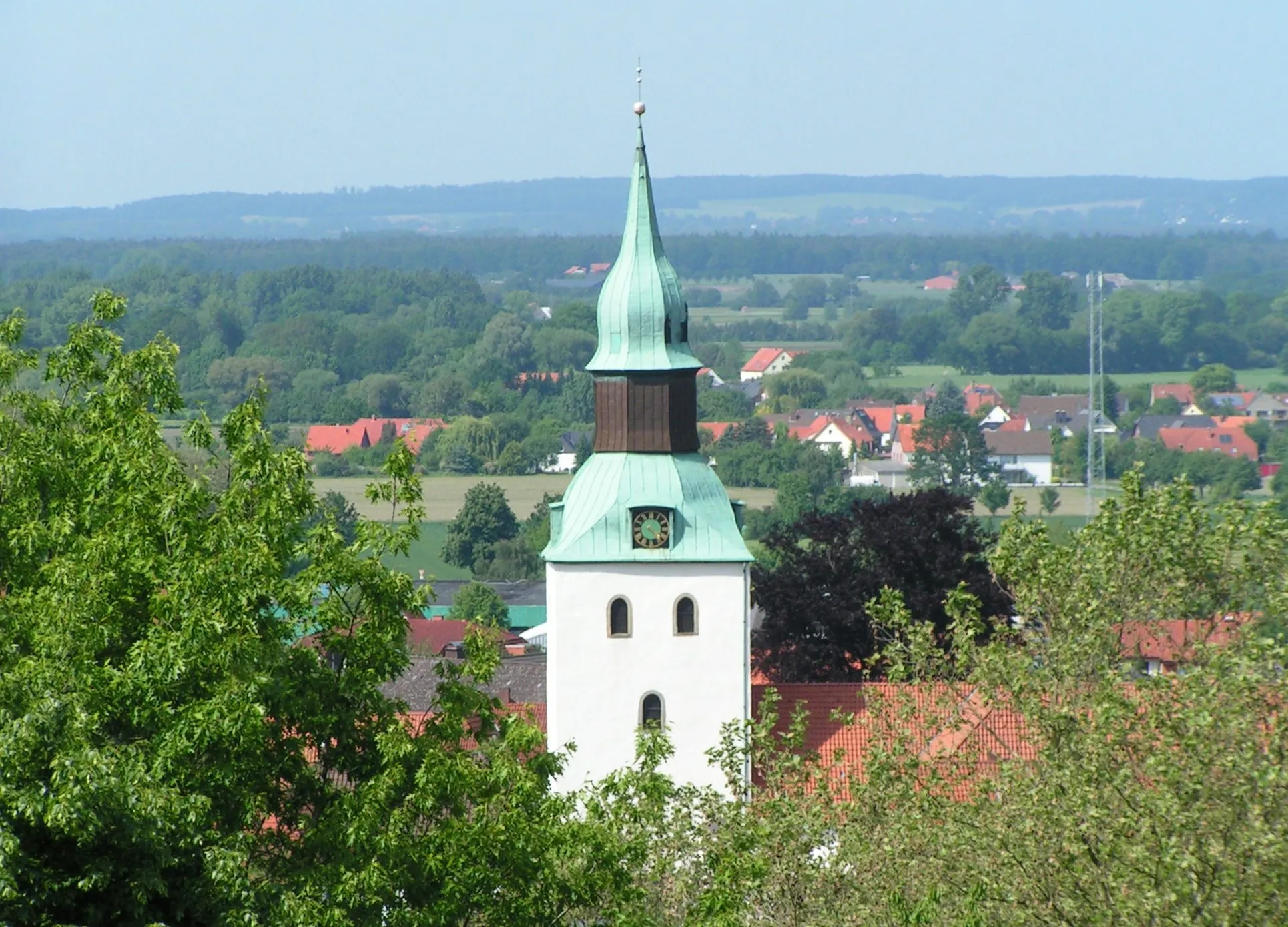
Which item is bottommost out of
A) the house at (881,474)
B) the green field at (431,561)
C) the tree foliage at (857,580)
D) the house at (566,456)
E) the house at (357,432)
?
the house at (881,474)

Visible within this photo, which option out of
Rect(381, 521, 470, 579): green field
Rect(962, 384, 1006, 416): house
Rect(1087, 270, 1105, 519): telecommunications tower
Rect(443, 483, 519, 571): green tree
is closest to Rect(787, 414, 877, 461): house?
Rect(962, 384, 1006, 416): house

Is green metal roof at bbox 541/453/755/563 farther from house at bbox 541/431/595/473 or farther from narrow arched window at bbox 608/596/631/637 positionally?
house at bbox 541/431/595/473

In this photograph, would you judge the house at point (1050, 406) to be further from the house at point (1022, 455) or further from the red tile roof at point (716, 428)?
the red tile roof at point (716, 428)

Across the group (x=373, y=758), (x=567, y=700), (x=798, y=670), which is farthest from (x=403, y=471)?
(x=798, y=670)

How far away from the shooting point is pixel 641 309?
3466 cm

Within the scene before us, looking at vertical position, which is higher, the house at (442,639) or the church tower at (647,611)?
the church tower at (647,611)

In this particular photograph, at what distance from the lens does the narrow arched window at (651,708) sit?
34.3 m

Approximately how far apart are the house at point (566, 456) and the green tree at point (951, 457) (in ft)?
62.7

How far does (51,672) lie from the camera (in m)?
18.8

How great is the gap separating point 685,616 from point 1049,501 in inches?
3487

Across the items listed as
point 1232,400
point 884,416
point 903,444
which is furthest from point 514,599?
point 1232,400

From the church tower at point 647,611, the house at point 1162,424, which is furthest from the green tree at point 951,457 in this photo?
the church tower at point 647,611

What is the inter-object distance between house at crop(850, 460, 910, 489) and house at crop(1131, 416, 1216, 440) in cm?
1947

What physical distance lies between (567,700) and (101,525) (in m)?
13.3
